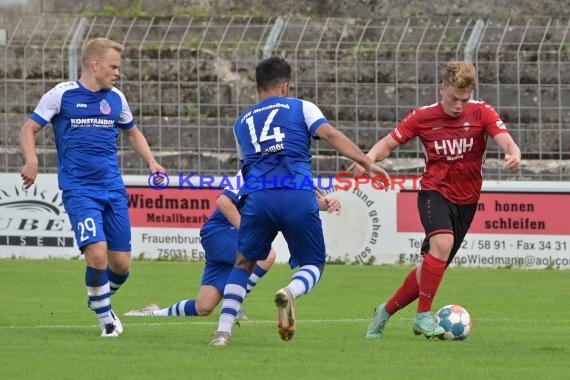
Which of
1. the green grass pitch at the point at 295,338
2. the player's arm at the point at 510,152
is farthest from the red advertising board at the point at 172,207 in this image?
the player's arm at the point at 510,152

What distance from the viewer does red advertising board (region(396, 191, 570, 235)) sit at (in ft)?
60.4

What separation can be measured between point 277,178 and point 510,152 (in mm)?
1701

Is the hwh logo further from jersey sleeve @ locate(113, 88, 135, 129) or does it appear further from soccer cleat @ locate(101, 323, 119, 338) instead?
soccer cleat @ locate(101, 323, 119, 338)

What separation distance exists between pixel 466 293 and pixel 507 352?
6329 mm

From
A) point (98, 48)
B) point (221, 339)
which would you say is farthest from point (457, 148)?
point (98, 48)

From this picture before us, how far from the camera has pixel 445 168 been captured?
10344 millimetres

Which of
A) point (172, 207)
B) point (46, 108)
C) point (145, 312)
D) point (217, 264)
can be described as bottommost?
point (145, 312)

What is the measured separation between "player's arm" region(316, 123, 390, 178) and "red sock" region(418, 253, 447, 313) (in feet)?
3.84

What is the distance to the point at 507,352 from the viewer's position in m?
9.19

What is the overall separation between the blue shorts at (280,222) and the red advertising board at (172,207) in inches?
400

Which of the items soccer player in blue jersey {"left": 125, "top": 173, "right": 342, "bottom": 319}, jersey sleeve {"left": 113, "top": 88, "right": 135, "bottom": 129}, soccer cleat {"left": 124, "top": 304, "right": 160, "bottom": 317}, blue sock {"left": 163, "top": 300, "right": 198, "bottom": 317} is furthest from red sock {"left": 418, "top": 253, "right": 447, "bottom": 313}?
soccer cleat {"left": 124, "top": 304, "right": 160, "bottom": 317}

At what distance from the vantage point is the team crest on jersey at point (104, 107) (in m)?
10.5

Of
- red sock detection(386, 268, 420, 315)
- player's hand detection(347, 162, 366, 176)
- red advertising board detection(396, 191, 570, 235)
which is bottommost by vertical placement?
red sock detection(386, 268, 420, 315)

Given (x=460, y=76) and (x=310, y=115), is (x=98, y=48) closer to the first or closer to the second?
(x=310, y=115)
